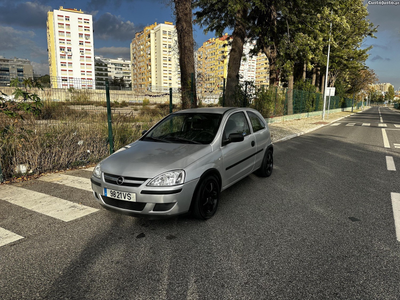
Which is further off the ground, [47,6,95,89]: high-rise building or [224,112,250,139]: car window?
[47,6,95,89]: high-rise building

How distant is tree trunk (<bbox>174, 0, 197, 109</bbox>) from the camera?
9.65 m

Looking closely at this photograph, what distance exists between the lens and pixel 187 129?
4.62 meters

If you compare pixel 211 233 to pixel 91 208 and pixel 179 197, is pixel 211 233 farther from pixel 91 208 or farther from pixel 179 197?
pixel 91 208

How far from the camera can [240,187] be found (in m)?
5.33

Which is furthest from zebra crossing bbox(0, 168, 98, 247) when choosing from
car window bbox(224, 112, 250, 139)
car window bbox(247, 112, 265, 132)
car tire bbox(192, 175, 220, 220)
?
car window bbox(247, 112, 265, 132)

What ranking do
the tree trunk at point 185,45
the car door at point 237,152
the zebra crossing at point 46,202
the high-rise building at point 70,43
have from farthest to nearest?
the high-rise building at point 70,43 < the tree trunk at point 185,45 < the car door at point 237,152 < the zebra crossing at point 46,202

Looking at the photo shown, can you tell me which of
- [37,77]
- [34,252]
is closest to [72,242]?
[34,252]

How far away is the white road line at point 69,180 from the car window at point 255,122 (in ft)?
11.4

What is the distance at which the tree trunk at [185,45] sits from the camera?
9648 millimetres

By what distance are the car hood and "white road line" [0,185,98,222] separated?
3.39 ft

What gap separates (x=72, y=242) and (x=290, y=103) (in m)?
21.6

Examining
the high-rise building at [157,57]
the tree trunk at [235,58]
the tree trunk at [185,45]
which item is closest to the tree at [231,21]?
the tree trunk at [235,58]

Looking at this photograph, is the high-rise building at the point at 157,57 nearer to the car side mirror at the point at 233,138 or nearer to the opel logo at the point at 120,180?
the car side mirror at the point at 233,138

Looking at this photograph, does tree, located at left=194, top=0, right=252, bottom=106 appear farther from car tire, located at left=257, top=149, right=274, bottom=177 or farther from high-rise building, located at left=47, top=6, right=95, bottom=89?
high-rise building, located at left=47, top=6, right=95, bottom=89
